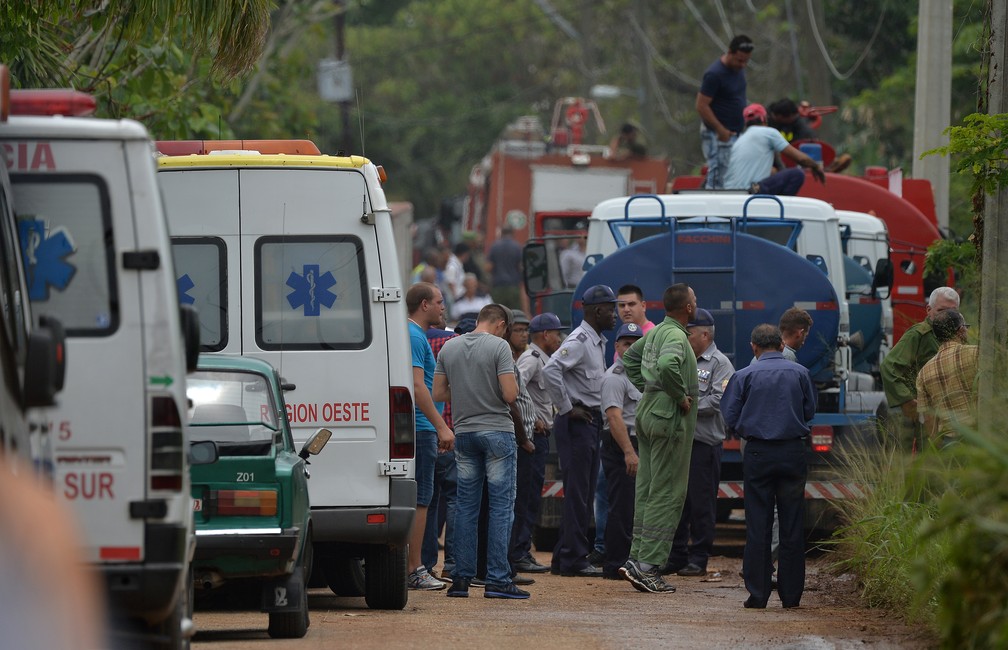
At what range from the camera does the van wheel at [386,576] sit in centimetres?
1004

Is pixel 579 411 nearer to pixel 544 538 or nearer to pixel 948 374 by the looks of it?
pixel 544 538

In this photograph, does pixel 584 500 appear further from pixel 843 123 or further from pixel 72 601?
pixel 843 123

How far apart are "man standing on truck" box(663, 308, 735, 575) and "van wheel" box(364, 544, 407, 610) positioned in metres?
3.08

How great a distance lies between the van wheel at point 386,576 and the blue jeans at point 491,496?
36.5 inches

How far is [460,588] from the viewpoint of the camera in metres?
11.1

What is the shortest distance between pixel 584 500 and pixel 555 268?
3990mm

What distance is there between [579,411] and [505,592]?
187 cm

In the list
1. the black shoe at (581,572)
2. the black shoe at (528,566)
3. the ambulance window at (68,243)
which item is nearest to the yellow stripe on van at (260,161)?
the ambulance window at (68,243)

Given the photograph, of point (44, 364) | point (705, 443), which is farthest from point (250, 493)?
point (705, 443)

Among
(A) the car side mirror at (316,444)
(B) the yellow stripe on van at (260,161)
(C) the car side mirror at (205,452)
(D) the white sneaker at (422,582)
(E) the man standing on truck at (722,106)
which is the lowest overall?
(D) the white sneaker at (422,582)

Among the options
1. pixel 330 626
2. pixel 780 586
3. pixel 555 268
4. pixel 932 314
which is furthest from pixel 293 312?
pixel 555 268

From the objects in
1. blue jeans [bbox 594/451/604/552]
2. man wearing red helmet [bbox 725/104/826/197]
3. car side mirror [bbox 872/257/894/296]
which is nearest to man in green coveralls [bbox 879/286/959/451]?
blue jeans [bbox 594/451/604/552]

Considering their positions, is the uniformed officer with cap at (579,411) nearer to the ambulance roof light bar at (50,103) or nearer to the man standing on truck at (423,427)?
the man standing on truck at (423,427)

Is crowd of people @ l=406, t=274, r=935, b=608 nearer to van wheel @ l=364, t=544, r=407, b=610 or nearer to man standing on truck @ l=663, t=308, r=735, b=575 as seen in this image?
man standing on truck @ l=663, t=308, r=735, b=575
